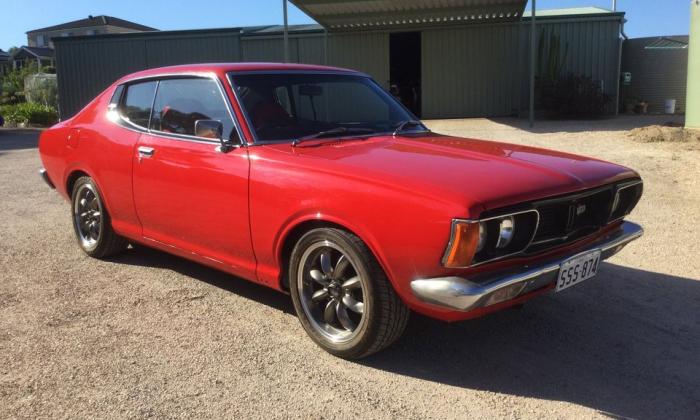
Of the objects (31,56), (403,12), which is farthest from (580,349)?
(31,56)

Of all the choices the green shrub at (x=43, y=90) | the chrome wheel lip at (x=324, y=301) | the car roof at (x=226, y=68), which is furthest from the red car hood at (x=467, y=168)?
the green shrub at (x=43, y=90)

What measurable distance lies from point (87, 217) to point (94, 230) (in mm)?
140

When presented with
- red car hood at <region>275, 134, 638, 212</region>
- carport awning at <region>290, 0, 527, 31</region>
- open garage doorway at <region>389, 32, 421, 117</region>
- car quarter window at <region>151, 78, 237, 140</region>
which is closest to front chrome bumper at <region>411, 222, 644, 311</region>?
red car hood at <region>275, 134, 638, 212</region>

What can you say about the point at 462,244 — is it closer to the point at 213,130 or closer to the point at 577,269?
the point at 577,269

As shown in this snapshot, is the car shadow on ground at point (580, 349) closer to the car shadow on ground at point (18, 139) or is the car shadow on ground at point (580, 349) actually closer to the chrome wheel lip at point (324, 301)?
the chrome wheel lip at point (324, 301)

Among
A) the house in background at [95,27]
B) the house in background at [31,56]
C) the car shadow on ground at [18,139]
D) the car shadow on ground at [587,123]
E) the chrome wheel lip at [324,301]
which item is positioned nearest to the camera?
the chrome wheel lip at [324,301]

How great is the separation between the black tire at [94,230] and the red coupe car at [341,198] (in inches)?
3.9

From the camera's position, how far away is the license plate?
3037 millimetres

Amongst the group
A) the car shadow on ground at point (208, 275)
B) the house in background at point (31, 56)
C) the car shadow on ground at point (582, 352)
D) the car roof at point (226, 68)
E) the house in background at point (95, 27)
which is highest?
the house in background at point (95, 27)

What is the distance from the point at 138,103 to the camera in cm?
461

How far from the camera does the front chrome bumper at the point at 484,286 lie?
8.84 ft

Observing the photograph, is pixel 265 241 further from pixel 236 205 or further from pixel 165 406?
pixel 165 406

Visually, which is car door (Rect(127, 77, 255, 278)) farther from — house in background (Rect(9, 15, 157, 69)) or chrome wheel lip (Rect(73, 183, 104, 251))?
house in background (Rect(9, 15, 157, 69))

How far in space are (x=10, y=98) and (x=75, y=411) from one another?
30747mm
